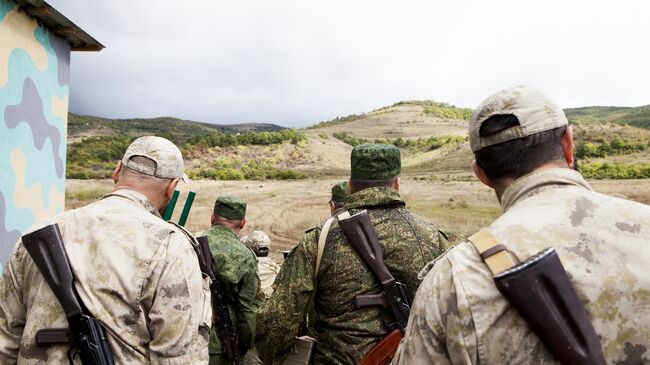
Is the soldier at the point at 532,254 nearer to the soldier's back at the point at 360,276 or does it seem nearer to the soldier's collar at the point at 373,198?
the soldier's back at the point at 360,276

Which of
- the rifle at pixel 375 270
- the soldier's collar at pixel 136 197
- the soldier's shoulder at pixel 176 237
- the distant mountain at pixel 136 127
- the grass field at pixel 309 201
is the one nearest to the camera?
the soldier's shoulder at pixel 176 237

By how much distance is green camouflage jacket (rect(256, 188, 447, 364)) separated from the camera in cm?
288

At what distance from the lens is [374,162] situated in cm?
310

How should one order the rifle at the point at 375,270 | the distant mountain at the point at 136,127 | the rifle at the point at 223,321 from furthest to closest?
1. the distant mountain at the point at 136,127
2. the rifle at the point at 223,321
3. the rifle at the point at 375,270

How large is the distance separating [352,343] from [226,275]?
175 cm

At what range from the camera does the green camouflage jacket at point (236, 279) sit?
437 centimetres

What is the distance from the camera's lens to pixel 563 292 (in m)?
1.39

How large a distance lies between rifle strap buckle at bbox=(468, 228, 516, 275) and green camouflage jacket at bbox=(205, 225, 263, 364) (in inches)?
123

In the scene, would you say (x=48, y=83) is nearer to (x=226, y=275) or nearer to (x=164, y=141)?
(x=226, y=275)

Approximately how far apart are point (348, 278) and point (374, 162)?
669 mm

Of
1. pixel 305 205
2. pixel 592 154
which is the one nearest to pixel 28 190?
pixel 305 205

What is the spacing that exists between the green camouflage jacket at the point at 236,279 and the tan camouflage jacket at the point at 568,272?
9.62 ft

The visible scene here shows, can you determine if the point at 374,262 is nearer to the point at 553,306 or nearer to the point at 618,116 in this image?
the point at 553,306

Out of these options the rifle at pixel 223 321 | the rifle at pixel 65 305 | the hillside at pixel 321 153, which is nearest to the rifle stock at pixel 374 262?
the rifle at pixel 65 305
